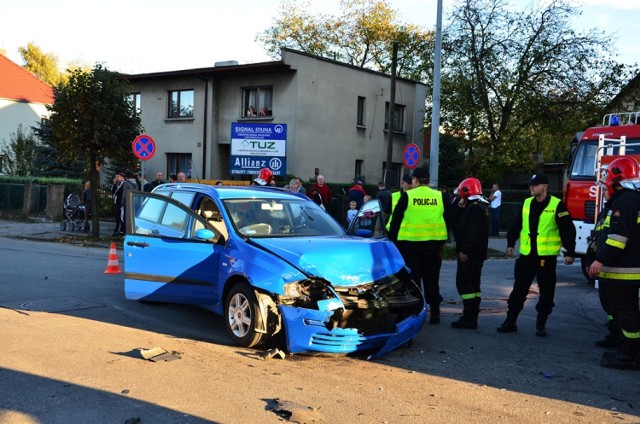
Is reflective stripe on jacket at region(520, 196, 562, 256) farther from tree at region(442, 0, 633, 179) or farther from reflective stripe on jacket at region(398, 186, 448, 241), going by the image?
tree at region(442, 0, 633, 179)

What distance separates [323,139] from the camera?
27.0m

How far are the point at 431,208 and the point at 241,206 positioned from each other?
2.29m

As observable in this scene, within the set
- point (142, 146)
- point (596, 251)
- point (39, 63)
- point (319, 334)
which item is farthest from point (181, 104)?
point (39, 63)

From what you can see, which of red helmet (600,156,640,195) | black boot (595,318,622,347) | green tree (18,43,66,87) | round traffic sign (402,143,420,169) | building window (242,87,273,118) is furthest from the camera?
green tree (18,43,66,87)

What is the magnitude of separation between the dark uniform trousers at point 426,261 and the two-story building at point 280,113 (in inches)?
662

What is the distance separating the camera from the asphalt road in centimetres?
461

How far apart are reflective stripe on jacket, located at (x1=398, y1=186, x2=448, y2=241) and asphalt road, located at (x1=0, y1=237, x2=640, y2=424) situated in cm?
111

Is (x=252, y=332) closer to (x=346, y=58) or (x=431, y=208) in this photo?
(x=431, y=208)

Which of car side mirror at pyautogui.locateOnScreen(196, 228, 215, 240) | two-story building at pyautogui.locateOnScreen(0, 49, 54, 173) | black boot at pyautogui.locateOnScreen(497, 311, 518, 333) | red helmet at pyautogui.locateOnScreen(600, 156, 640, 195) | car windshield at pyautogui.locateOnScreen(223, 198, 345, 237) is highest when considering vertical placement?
two-story building at pyautogui.locateOnScreen(0, 49, 54, 173)

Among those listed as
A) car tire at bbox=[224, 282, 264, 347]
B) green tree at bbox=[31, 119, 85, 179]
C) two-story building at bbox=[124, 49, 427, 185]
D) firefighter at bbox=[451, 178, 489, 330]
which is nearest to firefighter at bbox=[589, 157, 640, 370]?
firefighter at bbox=[451, 178, 489, 330]

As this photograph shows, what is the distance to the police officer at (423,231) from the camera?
781 cm

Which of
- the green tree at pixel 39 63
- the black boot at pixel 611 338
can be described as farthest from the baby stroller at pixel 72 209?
the green tree at pixel 39 63

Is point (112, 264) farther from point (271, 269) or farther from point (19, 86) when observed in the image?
point (19, 86)

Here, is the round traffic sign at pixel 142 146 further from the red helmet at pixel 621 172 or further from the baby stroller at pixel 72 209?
the red helmet at pixel 621 172
